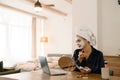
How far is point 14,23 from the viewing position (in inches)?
334

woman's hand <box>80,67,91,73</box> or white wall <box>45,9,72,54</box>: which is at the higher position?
white wall <box>45,9,72,54</box>

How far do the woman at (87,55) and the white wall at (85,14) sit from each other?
1.34 meters

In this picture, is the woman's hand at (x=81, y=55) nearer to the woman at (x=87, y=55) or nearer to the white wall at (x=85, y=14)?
the woman at (x=87, y=55)

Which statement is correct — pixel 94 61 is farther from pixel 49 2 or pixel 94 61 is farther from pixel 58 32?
pixel 58 32

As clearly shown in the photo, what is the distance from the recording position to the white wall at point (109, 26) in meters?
3.86

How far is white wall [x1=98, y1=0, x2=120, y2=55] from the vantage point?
152 inches

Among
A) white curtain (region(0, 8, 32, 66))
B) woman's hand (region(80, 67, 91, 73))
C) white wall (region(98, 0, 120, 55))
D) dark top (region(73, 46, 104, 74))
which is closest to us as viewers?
woman's hand (region(80, 67, 91, 73))

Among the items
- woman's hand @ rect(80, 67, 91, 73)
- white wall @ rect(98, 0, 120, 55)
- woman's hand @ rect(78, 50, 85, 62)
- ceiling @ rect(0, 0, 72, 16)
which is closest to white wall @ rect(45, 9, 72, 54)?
ceiling @ rect(0, 0, 72, 16)

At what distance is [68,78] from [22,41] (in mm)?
7006

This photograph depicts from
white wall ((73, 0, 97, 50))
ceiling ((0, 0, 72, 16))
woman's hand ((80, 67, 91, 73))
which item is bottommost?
woman's hand ((80, 67, 91, 73))

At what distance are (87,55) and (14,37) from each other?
6.28m

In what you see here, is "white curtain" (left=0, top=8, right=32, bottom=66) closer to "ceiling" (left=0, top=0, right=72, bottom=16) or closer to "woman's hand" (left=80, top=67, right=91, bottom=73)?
"ceiling" (left=0, top=0, right=72, bottom=16)

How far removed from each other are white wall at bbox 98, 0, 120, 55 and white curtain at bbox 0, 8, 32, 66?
4.83 metres

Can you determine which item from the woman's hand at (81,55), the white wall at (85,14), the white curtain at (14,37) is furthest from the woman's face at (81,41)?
the white curtain at (14,37)
